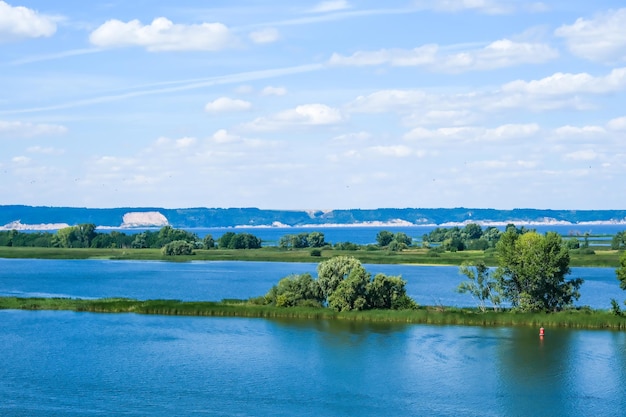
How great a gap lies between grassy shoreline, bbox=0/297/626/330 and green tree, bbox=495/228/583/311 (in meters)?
1.52

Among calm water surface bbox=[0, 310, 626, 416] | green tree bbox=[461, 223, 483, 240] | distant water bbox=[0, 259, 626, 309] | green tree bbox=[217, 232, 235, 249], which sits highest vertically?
green tree bbox=[461, 223, 483, 240]

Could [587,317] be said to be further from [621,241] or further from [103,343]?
[621,241]

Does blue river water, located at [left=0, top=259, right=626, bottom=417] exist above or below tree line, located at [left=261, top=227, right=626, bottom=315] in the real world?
below

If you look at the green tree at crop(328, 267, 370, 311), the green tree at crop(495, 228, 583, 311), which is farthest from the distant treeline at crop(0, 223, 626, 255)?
the green tree at crop(328, 267, 370, 311)

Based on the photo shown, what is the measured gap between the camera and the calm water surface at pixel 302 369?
40750 millimetres

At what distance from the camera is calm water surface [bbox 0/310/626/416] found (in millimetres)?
40750

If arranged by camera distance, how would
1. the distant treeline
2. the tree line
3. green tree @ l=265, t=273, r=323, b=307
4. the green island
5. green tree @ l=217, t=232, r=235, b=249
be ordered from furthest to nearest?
green tree @ l=217, t=232, r=235, b=249, the distant treeline, green tree @ l=265, t=273, r=323, b=307, the tree line, the green island

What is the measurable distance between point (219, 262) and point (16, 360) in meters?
95.1

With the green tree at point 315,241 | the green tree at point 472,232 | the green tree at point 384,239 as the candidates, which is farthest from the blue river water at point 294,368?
the green tree at point 472,232

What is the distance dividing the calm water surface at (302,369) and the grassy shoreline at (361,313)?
1826mm

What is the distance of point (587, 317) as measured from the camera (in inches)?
2457

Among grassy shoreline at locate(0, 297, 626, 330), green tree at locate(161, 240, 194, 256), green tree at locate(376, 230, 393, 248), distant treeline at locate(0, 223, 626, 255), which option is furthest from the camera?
green tree at locate(376, 230, 393, 248)

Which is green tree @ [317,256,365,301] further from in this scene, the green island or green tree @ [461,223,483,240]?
green tree @ [461,223,483,240]

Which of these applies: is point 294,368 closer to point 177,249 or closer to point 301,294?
point 301,294
